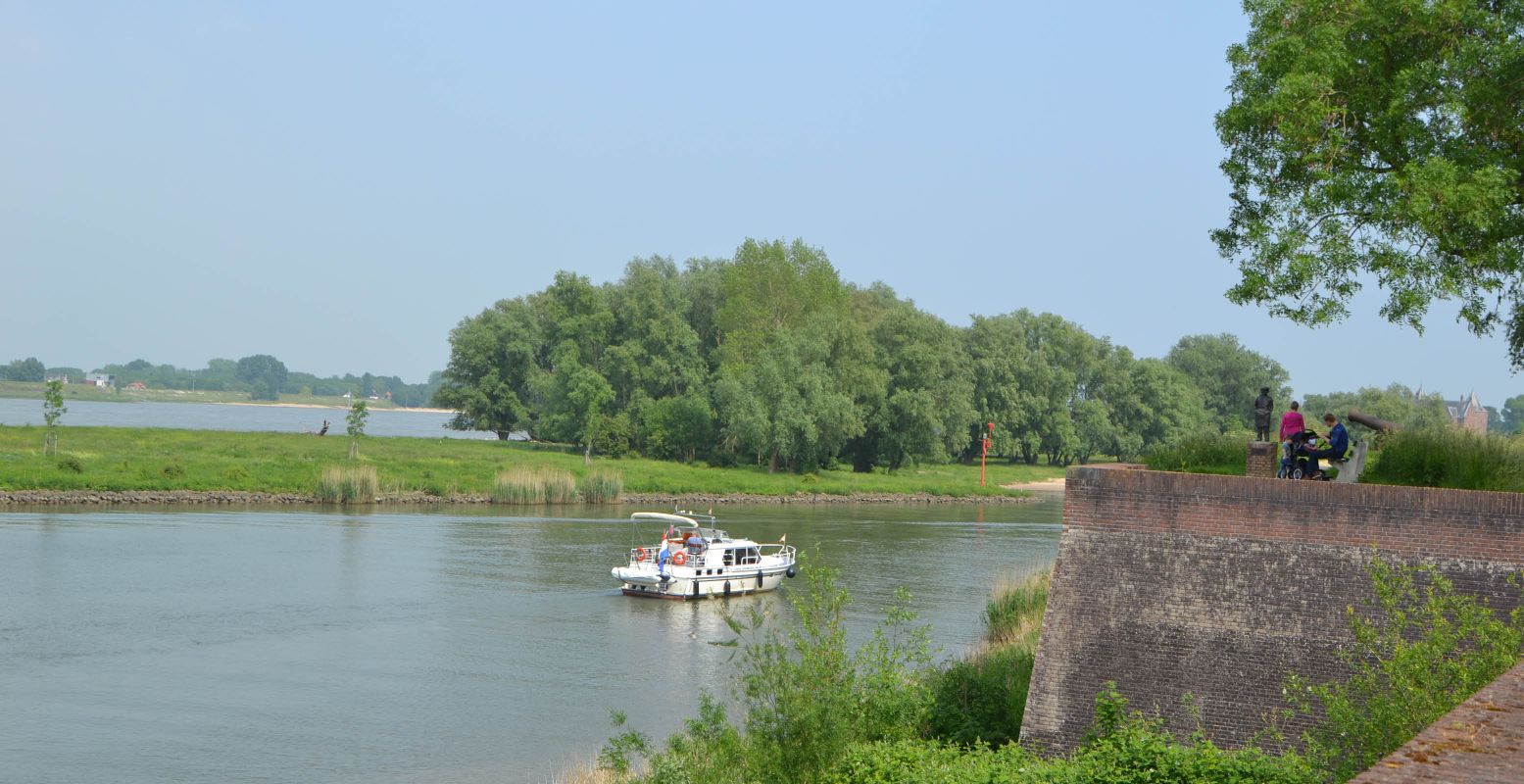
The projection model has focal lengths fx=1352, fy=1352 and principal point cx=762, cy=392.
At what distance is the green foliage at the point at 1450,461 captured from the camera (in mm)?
17594

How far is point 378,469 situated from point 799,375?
25.2 metres

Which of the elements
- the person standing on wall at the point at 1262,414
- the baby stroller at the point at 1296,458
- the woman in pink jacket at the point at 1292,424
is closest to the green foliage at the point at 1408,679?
the baby stroller at the point at 1296,458

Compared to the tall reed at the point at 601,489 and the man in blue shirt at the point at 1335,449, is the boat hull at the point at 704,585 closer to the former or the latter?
the man in blue shirt at the point at 1335,449

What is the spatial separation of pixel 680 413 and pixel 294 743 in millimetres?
63757

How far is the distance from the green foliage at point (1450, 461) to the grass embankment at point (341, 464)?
5084 cm

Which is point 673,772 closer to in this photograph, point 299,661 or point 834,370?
point 299,661

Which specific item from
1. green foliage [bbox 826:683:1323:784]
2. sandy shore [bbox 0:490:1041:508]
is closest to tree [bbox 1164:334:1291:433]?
sandy shore [bbox 0:490:1041:508]

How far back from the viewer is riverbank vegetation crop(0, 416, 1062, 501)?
2355 inches

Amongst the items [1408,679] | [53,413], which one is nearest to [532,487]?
[53,413]

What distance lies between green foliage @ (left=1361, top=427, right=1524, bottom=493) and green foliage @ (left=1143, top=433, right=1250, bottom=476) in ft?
8.13

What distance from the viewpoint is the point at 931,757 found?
15180 mm

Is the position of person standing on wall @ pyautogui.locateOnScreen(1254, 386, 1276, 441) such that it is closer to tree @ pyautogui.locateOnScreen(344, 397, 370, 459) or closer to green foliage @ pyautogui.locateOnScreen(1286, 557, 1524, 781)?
green foliage @ pyautogui.locateOnScreen(1286, 557, 1524, 781)

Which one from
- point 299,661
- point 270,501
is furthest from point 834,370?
point 299,661

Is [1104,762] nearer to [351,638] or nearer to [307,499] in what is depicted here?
[351,638]
